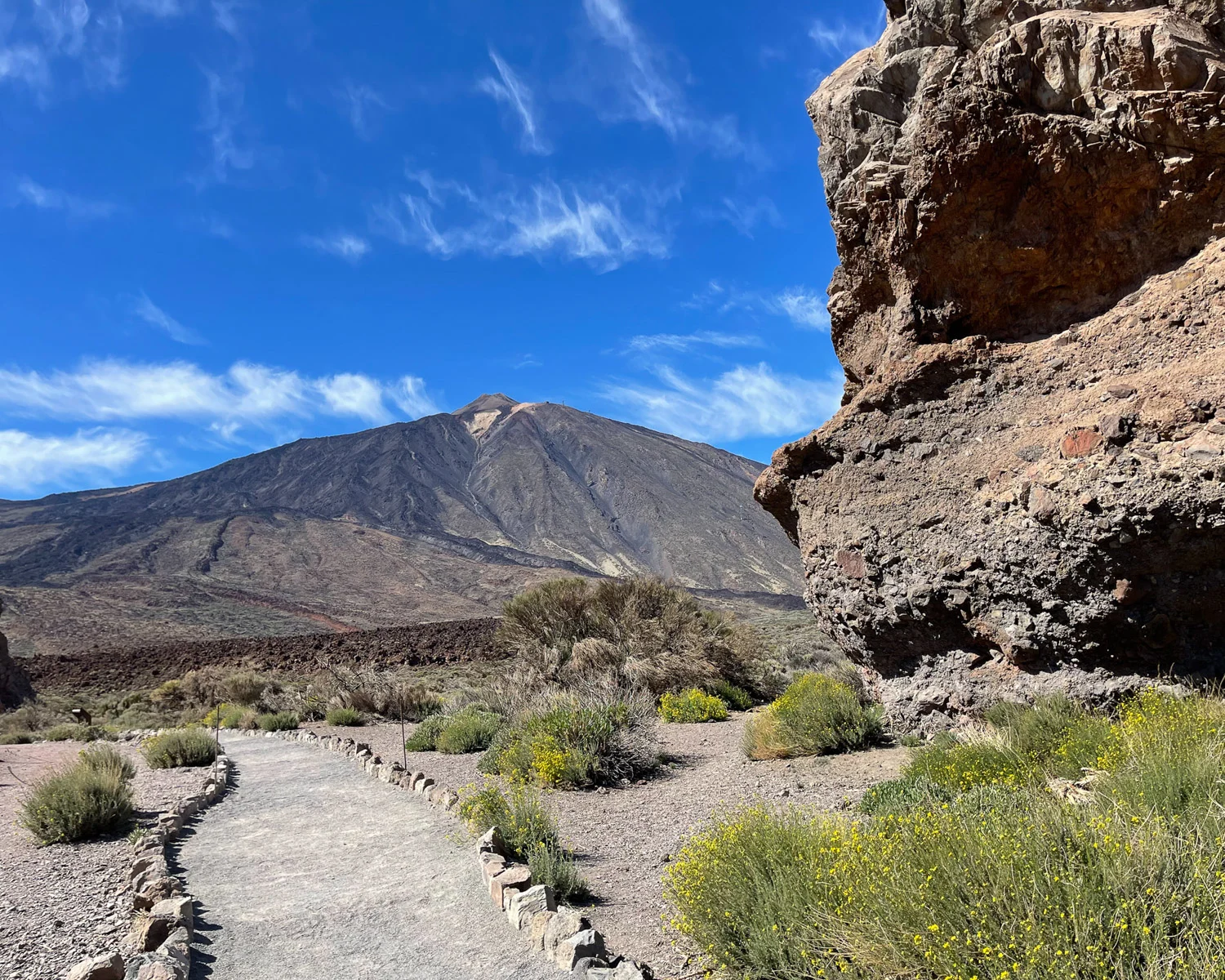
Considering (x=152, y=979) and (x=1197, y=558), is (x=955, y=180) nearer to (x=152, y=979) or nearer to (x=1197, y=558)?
(x=1197, y=558)

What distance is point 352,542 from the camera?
112m

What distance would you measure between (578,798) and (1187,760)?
20.1 feet

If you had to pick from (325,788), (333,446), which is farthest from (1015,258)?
(333,446)

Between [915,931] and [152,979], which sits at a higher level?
[915,931]

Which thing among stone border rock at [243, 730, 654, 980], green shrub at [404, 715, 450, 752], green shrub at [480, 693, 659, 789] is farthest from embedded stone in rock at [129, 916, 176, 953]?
green shrub at [404, 715, 450, 752]

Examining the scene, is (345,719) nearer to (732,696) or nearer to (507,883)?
(732,696)

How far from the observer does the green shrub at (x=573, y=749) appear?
30.0 ft

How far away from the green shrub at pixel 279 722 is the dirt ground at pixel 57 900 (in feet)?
36.0

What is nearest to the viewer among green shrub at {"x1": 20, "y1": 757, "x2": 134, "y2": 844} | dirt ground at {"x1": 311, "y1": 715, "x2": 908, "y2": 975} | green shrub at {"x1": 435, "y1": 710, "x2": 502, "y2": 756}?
dirt ground at {"x1": 311, "y1": 715, "x2": 908, "y2": 975}

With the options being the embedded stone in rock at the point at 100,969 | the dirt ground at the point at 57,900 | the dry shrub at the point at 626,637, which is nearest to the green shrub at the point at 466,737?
the dry shrub at the point at 626,637

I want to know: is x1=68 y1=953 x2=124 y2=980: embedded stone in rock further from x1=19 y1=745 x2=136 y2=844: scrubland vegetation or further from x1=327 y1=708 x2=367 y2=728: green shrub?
x1=327 y1=708 x2=367 y2=728: green shrub

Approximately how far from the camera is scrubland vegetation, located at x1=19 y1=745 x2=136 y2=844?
7.76 m

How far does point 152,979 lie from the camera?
3891 mm

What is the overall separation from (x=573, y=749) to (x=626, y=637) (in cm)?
924
